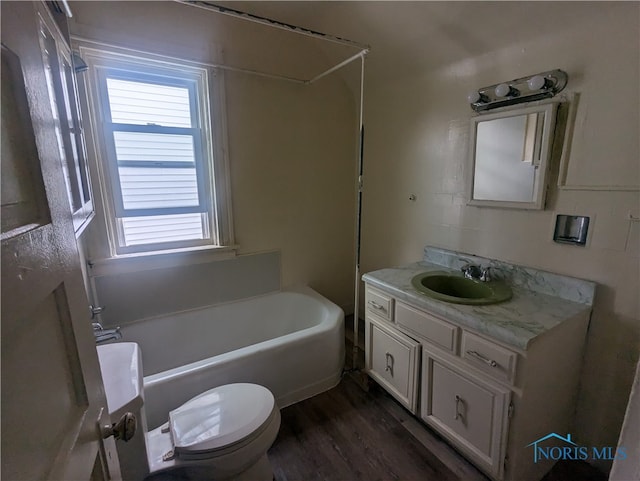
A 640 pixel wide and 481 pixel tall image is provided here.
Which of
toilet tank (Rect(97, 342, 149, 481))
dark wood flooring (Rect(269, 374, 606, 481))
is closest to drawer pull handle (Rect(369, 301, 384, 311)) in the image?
dark wood flooring (Rect(269, 374, 606, 481))

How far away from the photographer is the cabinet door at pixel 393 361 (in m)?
1.61

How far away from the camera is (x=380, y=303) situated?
5.78 feet

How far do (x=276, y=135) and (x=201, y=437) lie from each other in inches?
78.2

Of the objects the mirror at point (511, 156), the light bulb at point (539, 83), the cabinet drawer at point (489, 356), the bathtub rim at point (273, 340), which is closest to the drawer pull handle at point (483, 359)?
the cabinet drawer at point (489, 356)

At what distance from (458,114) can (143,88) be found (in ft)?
6.60

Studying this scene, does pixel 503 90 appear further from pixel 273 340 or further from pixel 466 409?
pixel 273 340

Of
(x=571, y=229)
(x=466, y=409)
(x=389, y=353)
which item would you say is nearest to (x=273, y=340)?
(x=389, y=353)

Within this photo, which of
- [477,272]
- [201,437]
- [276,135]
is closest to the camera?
[201,437]

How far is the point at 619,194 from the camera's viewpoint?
1.24 metres

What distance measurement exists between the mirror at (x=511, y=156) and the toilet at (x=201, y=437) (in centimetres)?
159

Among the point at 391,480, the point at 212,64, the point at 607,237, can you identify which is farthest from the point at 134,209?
the point at 607,237

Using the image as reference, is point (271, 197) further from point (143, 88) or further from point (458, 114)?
point (458, 114)

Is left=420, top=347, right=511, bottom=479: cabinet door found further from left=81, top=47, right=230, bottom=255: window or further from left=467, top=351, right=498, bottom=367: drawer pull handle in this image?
left=81, top=47, right=230, bottom=255: window

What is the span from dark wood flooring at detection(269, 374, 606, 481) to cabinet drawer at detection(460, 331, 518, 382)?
59cm
